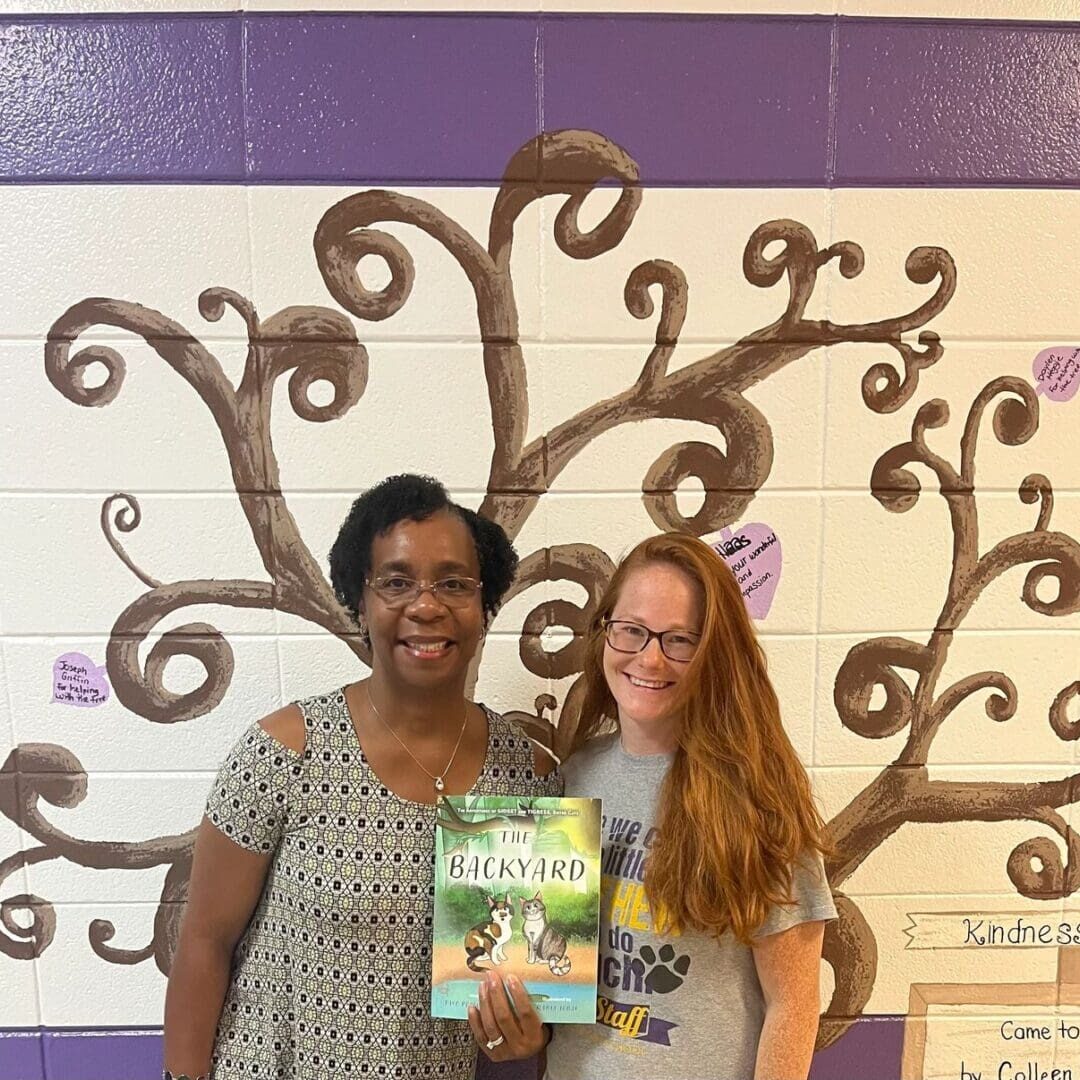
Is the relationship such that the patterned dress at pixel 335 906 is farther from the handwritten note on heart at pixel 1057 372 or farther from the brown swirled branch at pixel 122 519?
the handwritten note on heart at pixel 1057 372

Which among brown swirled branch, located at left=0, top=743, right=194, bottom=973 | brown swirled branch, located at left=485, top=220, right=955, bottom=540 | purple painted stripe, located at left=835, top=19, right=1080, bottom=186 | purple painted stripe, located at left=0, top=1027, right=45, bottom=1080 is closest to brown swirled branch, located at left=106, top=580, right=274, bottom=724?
brown swirled branch, located at left=0, top=743, right=194, bottom=973

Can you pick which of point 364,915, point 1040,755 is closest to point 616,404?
point 364,915

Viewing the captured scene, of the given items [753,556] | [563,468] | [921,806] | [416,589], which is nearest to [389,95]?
[563,468]

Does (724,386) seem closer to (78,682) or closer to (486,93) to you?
(486,93)

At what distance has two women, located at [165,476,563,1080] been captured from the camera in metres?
1.04

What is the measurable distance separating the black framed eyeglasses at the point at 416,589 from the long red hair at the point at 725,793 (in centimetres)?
24

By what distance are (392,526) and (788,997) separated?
2.39 ft

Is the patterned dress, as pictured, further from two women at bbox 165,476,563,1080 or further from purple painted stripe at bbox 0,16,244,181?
purple painted stripe at bbox 0,16,244,181

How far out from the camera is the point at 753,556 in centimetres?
133

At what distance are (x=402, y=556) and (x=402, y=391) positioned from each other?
350 millimetres

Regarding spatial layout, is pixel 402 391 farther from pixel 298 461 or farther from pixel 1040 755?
pixel 1040 755

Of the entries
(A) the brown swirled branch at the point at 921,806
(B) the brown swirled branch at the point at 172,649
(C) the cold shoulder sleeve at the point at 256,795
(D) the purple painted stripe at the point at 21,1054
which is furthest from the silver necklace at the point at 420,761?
(D) the purple painted stripe at the point at 21,1054

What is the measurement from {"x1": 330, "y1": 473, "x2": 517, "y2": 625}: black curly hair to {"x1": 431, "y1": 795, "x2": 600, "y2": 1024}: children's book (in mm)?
300

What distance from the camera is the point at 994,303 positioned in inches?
51.4
